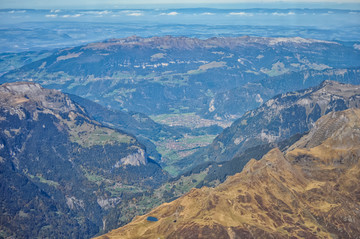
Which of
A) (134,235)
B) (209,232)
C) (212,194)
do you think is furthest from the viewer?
(212,194)

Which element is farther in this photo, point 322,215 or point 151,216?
point 151,216

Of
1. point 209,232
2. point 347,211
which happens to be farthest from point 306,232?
point 209,232

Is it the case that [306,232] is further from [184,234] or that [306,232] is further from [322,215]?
[184,234]

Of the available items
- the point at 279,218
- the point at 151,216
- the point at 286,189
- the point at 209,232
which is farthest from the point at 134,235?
the point at 286,189

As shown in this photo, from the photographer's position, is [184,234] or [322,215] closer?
[184,234]

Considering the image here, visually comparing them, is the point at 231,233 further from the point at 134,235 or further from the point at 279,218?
the point at 134,235

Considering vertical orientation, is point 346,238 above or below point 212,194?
below

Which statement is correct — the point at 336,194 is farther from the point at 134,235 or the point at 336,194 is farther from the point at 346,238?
the point at 134,235

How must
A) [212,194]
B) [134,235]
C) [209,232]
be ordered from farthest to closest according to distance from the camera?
[212,194] < [134,235] < [209,232]

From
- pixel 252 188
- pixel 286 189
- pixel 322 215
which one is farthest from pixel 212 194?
pixel 322 215
